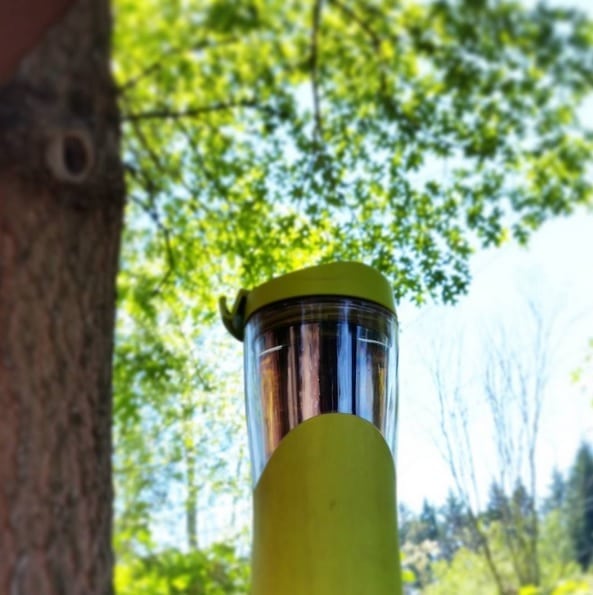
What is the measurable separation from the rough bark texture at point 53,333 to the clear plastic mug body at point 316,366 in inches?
7.6

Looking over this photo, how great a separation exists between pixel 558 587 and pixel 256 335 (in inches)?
18.0

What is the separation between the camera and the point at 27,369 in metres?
0.63

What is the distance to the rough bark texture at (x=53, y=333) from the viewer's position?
2.02 feet

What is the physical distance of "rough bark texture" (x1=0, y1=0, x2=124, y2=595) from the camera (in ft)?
2.02

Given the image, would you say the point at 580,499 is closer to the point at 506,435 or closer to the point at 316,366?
the point at 506,435

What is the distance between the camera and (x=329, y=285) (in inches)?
31.7

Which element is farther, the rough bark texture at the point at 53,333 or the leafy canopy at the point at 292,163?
the leafy canopy at the point at 292,163

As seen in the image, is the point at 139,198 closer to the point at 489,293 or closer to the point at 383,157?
the point at 383,157

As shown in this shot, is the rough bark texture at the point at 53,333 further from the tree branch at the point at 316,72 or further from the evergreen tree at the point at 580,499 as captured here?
the evergreen tree at the point at 580,499

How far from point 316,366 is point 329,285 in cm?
9

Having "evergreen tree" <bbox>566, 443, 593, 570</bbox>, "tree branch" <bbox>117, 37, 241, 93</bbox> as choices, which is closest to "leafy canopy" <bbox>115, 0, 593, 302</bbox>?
"tree branch" <bbox>117, 37, 241, 93</bbox>

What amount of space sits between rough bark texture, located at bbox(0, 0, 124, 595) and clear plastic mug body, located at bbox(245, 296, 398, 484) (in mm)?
192

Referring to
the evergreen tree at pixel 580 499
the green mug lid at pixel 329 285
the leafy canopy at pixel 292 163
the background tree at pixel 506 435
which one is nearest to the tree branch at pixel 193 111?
the leafy canopy at pixel 292 163

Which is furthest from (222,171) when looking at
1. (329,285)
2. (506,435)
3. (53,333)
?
(506,435)
